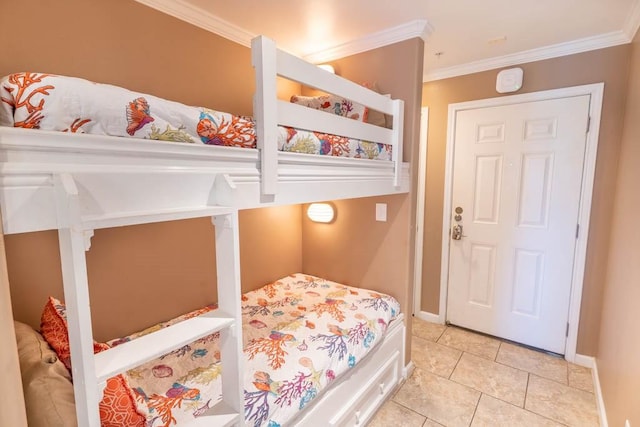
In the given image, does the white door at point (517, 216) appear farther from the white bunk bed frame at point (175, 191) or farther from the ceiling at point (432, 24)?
the white bunk bed frame at point (175, 191)

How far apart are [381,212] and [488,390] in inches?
55.2

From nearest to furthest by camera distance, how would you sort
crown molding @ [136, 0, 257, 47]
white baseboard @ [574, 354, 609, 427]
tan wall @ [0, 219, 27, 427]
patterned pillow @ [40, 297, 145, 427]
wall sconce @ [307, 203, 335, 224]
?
tan wall @ [0, 219, 27, 427] < patterned pillow @ [40, 297, 145, 427] < crown molding @ [136, 0, 257, 47] < white baseboard @ [574, 354, 609, 427] < wall sconce @ [307, 203, 335, 224]

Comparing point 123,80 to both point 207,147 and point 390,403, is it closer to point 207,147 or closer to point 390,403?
point 207,147

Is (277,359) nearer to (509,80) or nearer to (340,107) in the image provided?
(340,107)

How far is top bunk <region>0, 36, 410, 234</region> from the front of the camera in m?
0.63

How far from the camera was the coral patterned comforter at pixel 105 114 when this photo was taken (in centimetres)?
63

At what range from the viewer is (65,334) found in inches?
39.4

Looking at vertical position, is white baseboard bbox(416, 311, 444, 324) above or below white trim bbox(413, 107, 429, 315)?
below

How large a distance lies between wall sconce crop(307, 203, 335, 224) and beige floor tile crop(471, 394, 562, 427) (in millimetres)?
1593

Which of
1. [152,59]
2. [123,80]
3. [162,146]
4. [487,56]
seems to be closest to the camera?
[162,146]

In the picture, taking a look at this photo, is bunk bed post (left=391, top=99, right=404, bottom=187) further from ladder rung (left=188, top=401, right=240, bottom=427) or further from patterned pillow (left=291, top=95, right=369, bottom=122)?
ladder rung (left=188, top=401, right=240, bottom=427)

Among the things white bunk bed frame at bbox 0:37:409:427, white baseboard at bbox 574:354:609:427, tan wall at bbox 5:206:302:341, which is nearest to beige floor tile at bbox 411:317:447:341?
white baseboard at bbox 574:354:609:427

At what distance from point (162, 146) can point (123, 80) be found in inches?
40.0

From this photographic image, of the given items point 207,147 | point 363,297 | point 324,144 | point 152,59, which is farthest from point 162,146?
point 363,297
